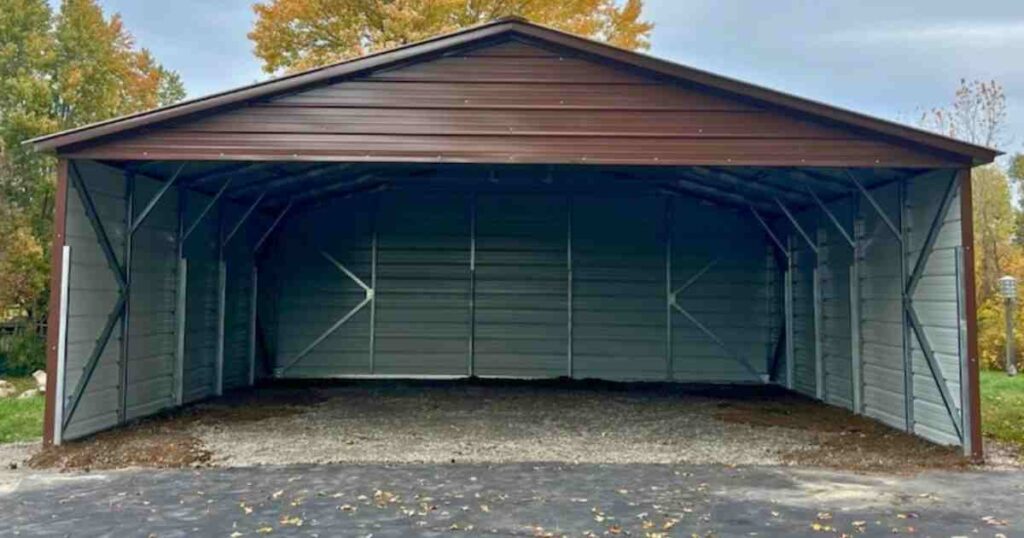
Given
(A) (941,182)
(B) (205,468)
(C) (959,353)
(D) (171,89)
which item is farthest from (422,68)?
(D) (171,89)

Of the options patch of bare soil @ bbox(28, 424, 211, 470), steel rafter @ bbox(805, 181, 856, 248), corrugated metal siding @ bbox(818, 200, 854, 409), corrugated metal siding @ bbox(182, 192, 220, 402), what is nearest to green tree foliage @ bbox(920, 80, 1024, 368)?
corrugated metal siding @ bbox(818, 200, 854, 409)

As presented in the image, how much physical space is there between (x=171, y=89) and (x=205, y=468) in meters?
22.5

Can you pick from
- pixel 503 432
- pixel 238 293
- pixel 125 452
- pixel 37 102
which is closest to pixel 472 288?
pixel 238 293

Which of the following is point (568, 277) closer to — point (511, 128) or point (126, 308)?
point (511, 128)

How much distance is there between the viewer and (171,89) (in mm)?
25281

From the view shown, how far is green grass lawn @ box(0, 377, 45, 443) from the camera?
7.43 m

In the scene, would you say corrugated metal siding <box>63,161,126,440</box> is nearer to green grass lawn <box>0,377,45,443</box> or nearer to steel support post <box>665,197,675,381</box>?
green grass lawn <box>0,377,45,443</box>

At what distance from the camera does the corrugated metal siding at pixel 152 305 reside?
25.1 ft

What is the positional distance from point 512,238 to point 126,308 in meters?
5.85

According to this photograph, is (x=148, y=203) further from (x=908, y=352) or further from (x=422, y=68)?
(x=908, y=352)

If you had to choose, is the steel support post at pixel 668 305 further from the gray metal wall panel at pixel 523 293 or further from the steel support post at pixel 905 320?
the steel support post at pixel 905 320

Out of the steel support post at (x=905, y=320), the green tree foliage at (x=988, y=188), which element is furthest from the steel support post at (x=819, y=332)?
the green tree foliage at (x=988, y=188)

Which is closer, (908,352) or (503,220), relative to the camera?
(908,352)

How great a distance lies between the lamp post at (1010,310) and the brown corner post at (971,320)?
7440 millimetres
